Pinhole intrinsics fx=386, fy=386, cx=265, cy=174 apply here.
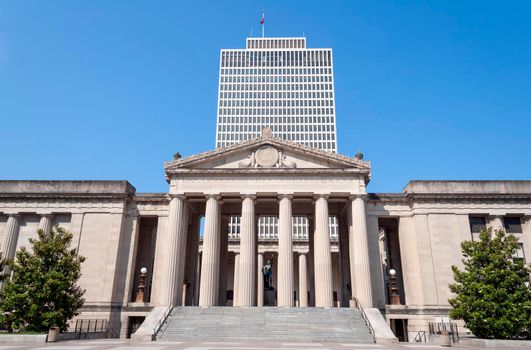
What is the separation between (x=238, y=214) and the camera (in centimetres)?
4559

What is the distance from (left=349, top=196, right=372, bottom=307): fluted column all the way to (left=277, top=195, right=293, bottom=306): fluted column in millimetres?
6099

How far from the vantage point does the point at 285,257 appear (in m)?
36.3

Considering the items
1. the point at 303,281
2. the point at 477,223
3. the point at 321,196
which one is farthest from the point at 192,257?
the point at 477,223

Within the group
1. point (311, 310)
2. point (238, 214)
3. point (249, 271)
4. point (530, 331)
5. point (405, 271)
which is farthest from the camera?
point (238, 214)

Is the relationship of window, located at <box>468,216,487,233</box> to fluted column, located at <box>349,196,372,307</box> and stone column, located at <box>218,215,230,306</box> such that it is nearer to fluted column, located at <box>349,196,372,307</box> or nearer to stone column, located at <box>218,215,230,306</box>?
fluted column, located at <box>349,196,372,307</box>

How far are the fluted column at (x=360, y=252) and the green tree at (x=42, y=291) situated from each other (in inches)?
928

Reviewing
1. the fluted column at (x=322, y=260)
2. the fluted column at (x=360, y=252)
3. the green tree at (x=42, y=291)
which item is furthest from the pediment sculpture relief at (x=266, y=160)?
the green tree at (x=42, y=291)

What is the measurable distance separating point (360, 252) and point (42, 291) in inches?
1034

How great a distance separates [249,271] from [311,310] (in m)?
6.95

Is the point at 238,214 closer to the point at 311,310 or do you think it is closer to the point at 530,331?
the point at 311,310

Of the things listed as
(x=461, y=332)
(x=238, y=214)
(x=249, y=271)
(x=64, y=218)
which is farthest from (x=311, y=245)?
(x=64, y=218)

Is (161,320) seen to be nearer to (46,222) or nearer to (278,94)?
(46,222)

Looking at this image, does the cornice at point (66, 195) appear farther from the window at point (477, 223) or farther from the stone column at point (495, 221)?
the stone column at point (495, 221)

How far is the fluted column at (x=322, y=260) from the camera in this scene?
35.2 meters
